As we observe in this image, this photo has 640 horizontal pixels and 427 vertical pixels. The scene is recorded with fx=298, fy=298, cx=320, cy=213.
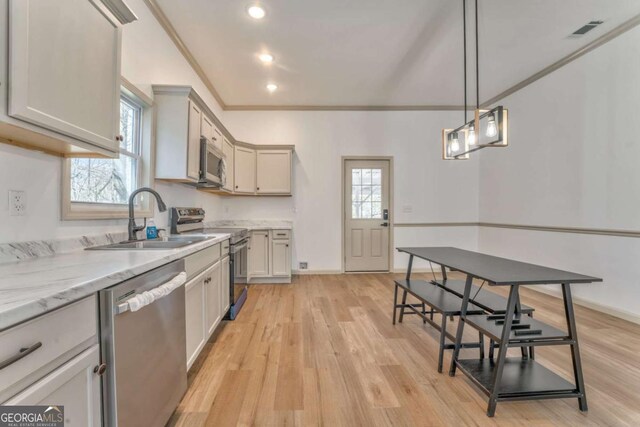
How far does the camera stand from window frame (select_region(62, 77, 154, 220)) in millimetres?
1927

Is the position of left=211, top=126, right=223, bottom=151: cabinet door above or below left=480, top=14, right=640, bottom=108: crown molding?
below

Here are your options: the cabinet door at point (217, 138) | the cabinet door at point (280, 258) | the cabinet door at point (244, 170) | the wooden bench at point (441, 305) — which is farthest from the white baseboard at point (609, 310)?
the cabinet door at point (217, 138)

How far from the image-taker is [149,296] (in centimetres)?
123

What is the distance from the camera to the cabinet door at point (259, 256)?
457 centimetres

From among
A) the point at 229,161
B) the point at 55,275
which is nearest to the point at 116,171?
the point at 55,275

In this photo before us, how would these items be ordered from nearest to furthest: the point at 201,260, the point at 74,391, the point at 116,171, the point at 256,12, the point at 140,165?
1. the point at 74,391
2. the point at 201,260
3. the point at 116,171
4. the point at 140,165
5. the point at 256,12

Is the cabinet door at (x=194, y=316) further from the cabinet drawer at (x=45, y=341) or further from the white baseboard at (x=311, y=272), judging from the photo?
the white baseboard at (x=311, y=272)

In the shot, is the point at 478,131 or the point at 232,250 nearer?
the point at 478,131

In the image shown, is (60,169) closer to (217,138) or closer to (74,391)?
(74,391)

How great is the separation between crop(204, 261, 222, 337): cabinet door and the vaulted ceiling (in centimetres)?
238

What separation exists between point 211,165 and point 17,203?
1967 millimetres

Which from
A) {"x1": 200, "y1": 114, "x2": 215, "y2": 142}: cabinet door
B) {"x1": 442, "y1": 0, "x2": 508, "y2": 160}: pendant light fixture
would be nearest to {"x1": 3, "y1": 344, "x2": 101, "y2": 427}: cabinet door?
{"x1": 200, "y1": 114, "x2": 215, "y2": 142}: cabinet door

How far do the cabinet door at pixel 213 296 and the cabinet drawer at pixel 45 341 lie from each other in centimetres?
129

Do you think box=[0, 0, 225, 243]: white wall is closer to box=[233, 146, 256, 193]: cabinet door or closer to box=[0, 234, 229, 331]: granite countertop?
box=[0, 234, 229, 331]: granite countertop
